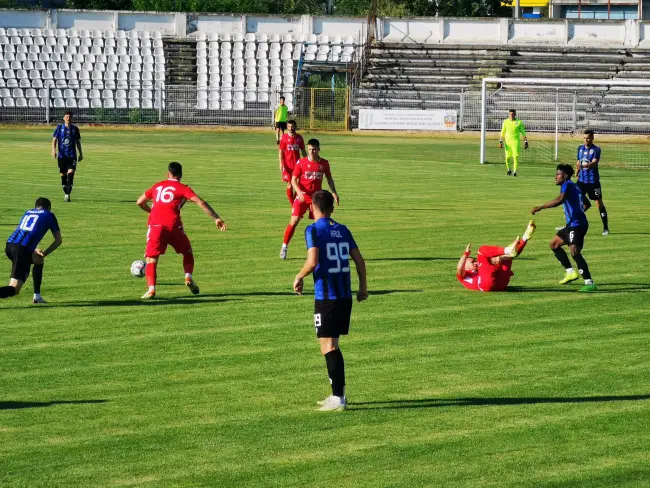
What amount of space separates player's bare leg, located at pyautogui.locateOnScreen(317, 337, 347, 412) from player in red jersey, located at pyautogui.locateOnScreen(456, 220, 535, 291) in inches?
272

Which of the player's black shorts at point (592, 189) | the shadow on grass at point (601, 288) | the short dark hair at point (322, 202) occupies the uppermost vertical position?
the short dark hair at point (322, 202)

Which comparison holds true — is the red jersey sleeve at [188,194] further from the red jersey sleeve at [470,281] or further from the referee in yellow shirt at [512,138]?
the referee in yellow shirt at [512,138]

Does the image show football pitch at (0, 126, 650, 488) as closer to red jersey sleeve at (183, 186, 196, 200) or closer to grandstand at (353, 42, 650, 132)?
red jersey sleeve at (183, 186, 196, 200)

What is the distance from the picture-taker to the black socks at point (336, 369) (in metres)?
10.4

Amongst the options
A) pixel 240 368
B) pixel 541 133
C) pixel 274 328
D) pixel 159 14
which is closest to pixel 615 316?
pixel 274 328

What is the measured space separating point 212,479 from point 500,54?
57.3m

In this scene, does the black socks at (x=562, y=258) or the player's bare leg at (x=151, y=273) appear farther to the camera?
the black socks at (x=562, y=258)

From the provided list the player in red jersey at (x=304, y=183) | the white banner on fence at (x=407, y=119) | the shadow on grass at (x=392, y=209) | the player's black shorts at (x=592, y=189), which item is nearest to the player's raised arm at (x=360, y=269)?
the player in red jersey at (x=304, y=183)

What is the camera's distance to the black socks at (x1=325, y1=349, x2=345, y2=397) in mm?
10406

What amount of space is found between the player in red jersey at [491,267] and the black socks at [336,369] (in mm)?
6953

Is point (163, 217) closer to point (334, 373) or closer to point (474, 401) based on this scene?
point (334, 373)

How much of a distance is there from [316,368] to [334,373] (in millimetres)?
1952

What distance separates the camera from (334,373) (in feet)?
34.2

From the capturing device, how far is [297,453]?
30.5ft
